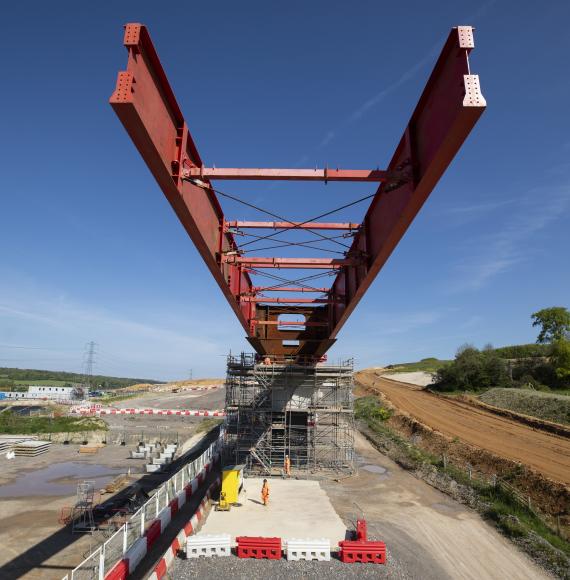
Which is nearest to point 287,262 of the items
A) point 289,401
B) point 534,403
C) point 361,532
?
point 361,532

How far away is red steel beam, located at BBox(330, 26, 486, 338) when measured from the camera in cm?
486

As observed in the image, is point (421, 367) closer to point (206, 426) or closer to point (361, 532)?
point (206, 426)

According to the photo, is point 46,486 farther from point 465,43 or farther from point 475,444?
point 465,43

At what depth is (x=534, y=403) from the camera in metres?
37.3

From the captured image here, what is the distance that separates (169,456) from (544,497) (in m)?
22.8

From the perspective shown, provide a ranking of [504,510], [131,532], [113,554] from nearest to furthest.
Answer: [113,554], [131,532], [504,510]

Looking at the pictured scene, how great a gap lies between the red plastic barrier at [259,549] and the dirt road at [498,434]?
15.1 metres

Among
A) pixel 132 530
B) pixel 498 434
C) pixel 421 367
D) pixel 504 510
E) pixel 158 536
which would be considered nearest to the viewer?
pixel 132 530

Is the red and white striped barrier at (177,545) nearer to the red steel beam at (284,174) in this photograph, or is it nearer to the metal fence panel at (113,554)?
the metal fence panel at (113,554)

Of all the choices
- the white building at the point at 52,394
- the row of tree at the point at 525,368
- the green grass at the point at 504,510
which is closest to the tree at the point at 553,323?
the row of tree at the point at 525,368

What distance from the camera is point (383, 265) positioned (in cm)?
991

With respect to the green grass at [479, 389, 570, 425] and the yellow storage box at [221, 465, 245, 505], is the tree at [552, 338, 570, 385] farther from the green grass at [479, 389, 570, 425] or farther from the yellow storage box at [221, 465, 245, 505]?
the yellow storage box at [221, 465, 245, 505]

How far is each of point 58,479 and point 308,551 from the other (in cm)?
2159

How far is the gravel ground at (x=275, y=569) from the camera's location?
37.3 feet
